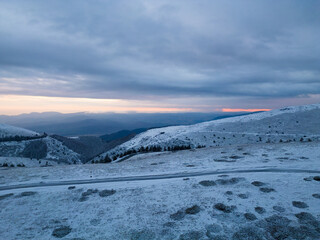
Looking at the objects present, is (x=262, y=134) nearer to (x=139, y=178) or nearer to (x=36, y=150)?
(x=139, y=178)

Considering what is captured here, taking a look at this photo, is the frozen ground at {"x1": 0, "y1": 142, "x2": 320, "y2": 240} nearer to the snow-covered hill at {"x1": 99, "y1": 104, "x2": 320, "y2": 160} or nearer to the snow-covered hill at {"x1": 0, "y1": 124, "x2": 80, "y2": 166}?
the snow-covered hill at {"x1": 99, "y1": 104, "x2": 320, "y2": 160}

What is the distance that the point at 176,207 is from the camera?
7.82 metres

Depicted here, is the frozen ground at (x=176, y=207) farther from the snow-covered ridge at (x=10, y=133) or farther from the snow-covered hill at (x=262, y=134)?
the snow-covered ridge at (x=10, y=133)

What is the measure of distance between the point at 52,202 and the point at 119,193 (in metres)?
3.37

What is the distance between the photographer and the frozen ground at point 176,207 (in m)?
6.28

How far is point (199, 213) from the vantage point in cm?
726

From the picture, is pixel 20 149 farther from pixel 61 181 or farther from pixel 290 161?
pixel 290 161

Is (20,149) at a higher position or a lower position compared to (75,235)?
lower

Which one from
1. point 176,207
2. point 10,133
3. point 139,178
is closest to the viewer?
point 176,207

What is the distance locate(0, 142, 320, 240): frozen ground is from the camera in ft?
20.6

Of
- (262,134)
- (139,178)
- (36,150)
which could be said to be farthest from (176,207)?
(36,150)

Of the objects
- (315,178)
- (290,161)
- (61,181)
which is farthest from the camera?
(290,161)

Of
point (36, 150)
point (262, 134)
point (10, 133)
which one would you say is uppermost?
point (262, 134)

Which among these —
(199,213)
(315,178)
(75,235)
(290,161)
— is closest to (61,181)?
(75,235)
